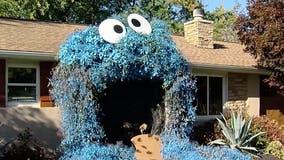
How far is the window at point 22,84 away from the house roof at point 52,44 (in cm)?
72

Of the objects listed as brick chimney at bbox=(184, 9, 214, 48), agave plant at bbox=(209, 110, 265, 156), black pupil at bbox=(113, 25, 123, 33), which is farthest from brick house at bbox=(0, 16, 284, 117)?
agave plant at bbox=(209, 110, 265, 156)

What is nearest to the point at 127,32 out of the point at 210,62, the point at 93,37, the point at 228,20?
the point at 93,37

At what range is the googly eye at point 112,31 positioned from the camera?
11.3 m

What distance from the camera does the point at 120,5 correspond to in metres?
40.0

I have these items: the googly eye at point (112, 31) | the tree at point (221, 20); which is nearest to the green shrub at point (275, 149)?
the googly eye at point (112, 31)

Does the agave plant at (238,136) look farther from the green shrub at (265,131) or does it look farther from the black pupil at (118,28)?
the black pupil at (118,28)

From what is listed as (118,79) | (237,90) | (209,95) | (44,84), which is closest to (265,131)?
(209,95)

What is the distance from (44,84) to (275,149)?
6.87m

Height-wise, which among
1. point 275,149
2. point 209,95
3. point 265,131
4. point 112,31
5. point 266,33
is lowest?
point 275,149

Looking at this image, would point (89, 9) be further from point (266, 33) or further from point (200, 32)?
point (266, 33)

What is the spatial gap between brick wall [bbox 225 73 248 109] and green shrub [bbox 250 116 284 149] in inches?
92.8

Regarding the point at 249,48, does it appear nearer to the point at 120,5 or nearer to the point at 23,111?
the point at 23,111

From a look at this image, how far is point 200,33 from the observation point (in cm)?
1933

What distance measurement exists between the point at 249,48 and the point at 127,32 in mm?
6435
